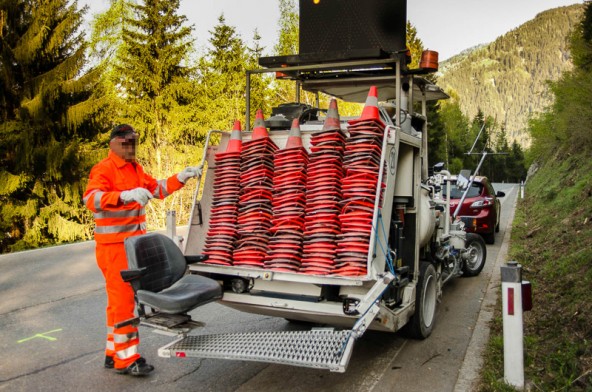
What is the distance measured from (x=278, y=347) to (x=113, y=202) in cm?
183

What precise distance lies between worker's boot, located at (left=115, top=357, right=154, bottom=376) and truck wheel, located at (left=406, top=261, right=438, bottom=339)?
2541mm

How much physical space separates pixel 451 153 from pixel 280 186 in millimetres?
76276

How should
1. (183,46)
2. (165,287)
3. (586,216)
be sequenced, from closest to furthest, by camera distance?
(165,287)
(586,216)
(183,46)

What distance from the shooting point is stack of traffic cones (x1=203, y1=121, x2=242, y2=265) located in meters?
4.72

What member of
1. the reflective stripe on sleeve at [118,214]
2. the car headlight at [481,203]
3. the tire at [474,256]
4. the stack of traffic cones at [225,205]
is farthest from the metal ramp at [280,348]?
the car headlight at [481,203]

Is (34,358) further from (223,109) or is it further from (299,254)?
(223,109)

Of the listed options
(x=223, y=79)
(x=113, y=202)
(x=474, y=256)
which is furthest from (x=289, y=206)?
(x=223, y=79)

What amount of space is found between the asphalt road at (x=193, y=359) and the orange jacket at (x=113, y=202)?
4.12 ft

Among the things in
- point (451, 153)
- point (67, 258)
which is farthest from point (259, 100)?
point (451, 153)

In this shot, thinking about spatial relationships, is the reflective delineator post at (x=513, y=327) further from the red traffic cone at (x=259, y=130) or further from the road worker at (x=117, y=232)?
the road worker at (x=117, y=232)

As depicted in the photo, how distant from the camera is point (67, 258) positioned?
34.4 feet

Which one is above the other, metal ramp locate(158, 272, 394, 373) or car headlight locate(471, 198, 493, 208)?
car headlight locate(471, 198, 493, 208)

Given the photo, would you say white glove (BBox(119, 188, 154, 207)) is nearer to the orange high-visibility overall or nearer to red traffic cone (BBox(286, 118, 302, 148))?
the orange high-visibility overall

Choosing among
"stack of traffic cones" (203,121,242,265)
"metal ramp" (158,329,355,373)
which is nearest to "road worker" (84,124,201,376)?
"stack of traffic cones" (203,121,242,265)
